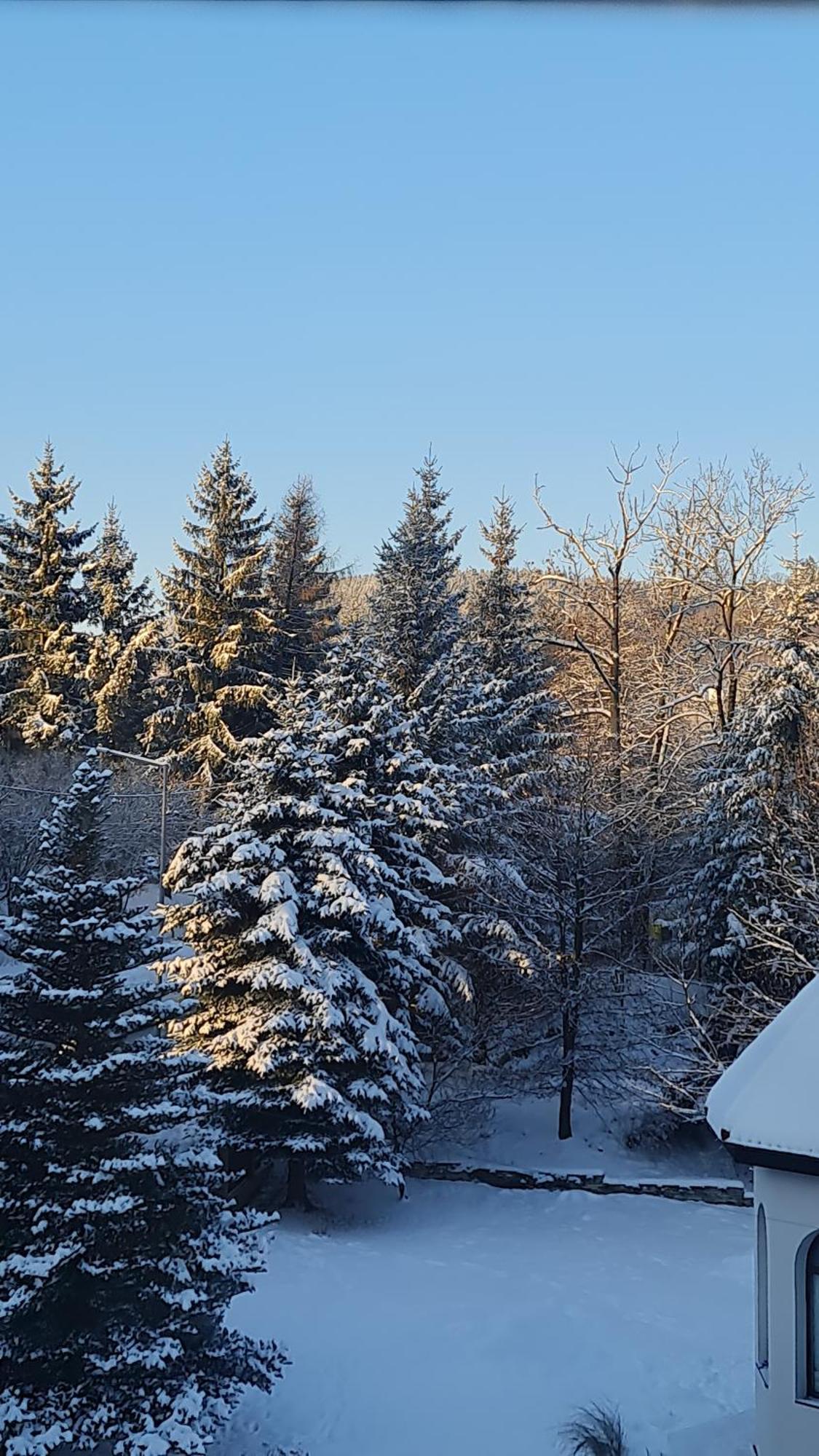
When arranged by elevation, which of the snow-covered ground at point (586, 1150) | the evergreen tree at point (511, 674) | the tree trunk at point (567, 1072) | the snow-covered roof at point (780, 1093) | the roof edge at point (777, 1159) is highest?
the evergreen tree at point (511, 674)

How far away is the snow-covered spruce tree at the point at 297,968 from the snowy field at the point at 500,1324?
58.5 inches

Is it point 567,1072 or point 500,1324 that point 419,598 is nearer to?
point 567,1072

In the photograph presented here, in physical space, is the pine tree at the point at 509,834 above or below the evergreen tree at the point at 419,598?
below

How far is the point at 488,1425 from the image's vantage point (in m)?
10.2

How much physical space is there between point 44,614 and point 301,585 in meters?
8.18

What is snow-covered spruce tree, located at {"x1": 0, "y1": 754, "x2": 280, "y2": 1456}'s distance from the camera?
8188mm

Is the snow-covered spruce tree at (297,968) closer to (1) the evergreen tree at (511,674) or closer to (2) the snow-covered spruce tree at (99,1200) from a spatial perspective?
(1) the evergreen tree at (511,674)

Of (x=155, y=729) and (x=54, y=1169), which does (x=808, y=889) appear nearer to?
(x=54, y=1169)

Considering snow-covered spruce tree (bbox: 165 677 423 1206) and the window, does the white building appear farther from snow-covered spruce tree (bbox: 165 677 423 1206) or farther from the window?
snow-covered spruce tree (bbox: 165 677 423 1206)

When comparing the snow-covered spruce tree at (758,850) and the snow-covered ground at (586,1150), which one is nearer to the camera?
the snow-covered spruce tree at (758,850)

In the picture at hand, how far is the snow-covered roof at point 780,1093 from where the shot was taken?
25.0ft

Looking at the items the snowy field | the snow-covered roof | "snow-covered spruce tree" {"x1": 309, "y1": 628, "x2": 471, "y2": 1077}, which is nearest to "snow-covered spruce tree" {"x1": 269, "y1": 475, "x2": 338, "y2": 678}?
"snow-covered spruce tree" {"x1": 309, "y1": 628, "x2": 471, "y2": 1077}

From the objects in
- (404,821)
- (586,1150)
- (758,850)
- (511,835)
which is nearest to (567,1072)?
(586,1150)

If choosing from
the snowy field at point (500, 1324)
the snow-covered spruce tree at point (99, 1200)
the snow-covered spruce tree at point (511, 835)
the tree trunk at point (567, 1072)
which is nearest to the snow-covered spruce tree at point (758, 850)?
the tree trunk at point (567, 1072)
